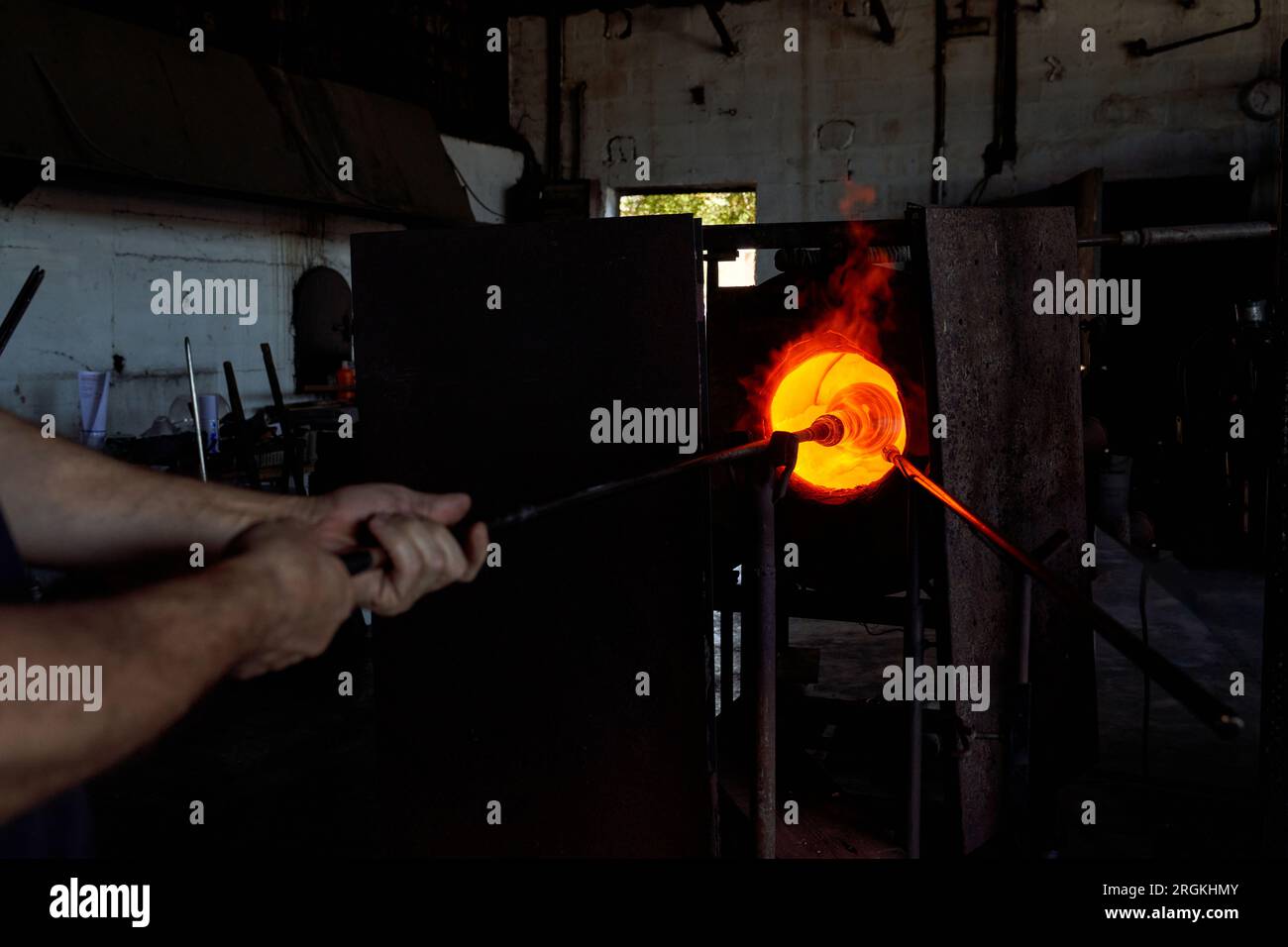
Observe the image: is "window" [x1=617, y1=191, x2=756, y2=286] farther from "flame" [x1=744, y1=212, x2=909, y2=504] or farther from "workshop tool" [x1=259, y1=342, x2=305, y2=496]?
"flame" [x1=744, y1=212, x2=909, y2=504]

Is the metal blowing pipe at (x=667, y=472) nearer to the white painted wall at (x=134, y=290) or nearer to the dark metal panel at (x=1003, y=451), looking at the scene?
the dark metal panel at (x=1003, y=451)

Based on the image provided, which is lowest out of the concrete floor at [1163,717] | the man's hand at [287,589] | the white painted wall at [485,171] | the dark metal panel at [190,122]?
the concrete floor at [1163,717]

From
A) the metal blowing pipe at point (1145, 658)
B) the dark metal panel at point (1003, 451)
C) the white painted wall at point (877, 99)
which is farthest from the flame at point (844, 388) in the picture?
the white painted wall at point (877, 99)

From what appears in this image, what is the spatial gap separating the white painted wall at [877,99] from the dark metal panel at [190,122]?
2.78 metres

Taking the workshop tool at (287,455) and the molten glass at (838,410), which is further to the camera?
the workshop tool at (287,455)

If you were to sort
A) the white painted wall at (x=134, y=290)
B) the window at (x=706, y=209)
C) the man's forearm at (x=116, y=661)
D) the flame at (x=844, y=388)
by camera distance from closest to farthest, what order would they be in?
the man's forearm at (x=116, y=661), the flame at (x=844, y=388), the white painted wall at (x=134, y=290), the window at (x=706, y=209)

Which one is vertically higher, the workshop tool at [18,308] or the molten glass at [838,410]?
the workshop tool at [18,308]

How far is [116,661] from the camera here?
0.94 m

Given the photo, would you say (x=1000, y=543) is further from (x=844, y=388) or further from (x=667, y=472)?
(x=844, y=388)

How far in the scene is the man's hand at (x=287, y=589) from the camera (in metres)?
1.08

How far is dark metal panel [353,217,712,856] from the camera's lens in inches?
102

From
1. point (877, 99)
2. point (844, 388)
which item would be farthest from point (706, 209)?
point (844, 388)

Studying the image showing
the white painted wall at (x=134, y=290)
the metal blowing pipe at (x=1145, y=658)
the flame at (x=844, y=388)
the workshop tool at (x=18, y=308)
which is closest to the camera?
the metal blowing pipe at (x=1145, y=658)
